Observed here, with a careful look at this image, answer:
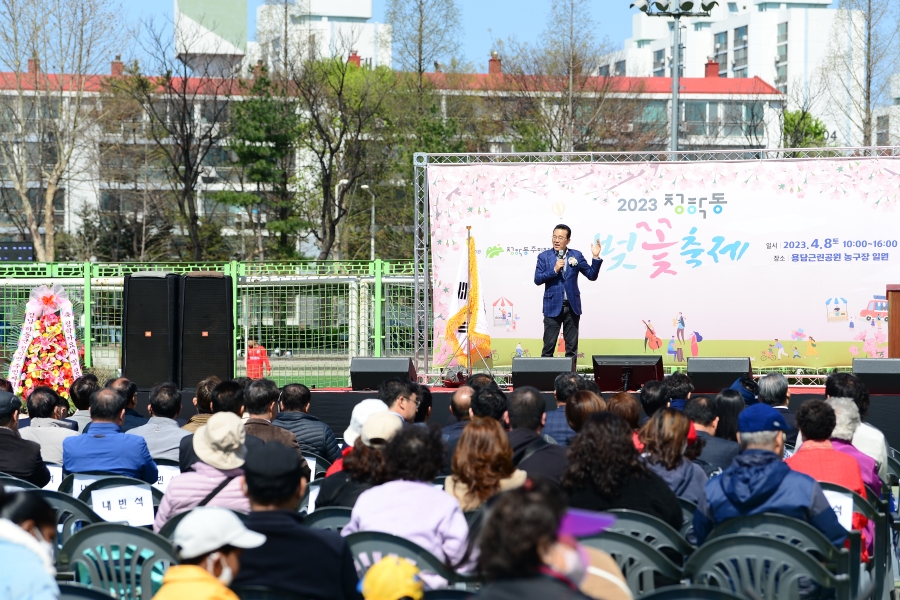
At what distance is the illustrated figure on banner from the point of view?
10.9 m

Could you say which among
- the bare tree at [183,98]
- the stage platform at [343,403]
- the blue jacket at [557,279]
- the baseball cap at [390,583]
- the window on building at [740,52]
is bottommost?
the stage platform at [343,403]

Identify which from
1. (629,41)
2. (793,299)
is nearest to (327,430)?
(793,299)

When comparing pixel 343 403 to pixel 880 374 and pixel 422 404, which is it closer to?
pixel 422 404

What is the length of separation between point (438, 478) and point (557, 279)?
6038mm

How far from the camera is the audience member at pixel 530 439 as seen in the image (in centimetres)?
443

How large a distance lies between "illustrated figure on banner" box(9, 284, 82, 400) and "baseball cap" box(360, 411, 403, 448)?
304 inches

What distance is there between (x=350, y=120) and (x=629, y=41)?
60.6 meters

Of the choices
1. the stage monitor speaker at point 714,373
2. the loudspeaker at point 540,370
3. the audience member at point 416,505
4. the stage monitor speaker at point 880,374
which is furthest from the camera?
the stage monitor speaker at point 714,373

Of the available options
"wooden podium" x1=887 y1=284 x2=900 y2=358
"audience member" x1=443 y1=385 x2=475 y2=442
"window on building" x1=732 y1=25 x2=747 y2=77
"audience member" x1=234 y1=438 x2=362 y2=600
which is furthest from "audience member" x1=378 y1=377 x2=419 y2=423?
"window on building" x1=732 y1=25 x2=747 y2=77

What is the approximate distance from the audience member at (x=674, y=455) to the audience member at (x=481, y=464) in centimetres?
80

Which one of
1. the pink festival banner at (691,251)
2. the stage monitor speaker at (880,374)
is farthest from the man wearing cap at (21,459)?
the stage monitor speaker at (880,374)

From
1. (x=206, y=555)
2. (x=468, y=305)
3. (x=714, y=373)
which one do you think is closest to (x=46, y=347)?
(x=468, y=305)

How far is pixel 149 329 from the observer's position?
35.0 ft

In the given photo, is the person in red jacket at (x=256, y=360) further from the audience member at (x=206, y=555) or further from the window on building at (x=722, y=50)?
the window on building at (x=722, y=50)
